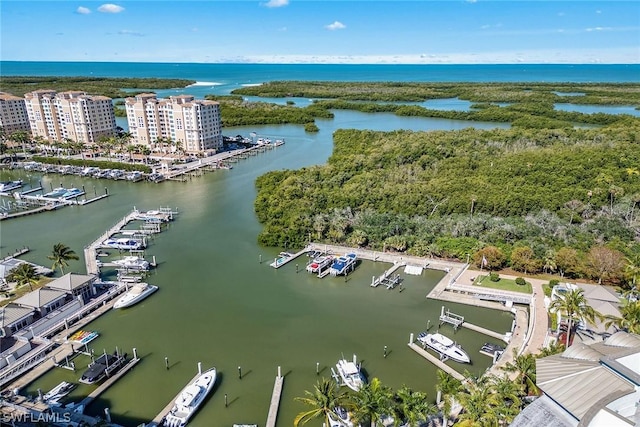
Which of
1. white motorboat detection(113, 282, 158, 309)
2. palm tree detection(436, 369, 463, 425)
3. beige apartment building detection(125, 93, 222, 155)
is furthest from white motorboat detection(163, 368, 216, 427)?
beige apartment building detection(125, 93, 222, 155)

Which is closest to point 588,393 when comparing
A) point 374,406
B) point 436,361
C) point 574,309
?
point 374,406

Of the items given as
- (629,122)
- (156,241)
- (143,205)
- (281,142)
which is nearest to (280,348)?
(156,241)

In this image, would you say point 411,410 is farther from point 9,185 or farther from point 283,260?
point 9,185

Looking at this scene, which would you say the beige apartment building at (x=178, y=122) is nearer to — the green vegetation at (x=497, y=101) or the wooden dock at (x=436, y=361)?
the wooden dock at (x=436, y=361)

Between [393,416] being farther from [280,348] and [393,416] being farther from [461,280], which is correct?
[461,280]

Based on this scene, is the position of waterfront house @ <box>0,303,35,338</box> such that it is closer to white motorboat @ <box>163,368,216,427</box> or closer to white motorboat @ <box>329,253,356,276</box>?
white motorboat @ <box>163,368,216,427</box>

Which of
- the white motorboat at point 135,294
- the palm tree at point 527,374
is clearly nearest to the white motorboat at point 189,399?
the white motorboat at point 135,294
